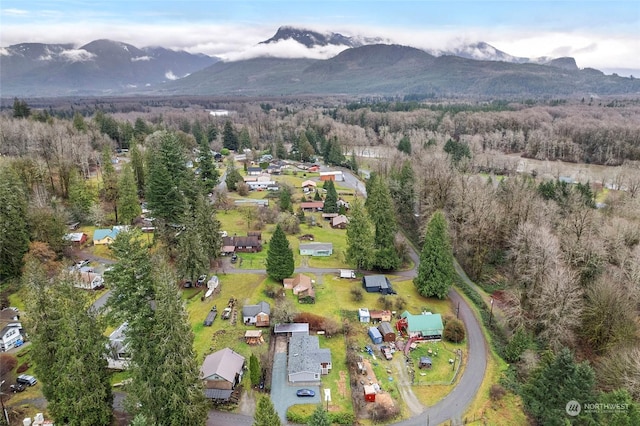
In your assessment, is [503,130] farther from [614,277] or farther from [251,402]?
[251,402]

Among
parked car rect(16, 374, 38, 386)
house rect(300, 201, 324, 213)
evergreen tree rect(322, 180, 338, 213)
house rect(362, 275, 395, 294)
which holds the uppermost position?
evergreen tree rect(322, 180, 338, 213)

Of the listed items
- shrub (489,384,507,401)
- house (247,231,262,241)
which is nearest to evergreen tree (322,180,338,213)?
house (247,231,262,241)

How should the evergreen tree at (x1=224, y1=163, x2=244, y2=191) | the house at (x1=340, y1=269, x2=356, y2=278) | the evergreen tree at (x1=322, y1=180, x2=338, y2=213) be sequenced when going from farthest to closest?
1. the evergreen tree at (x1=224, y1=163, x2=244, y2=191)
2. the evergreen tree at (x1=322, y1=180, x2=338, y2=213)
3. the house at (x1=340, y1=269, x2=356, y2=278)

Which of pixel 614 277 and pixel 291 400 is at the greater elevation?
pixel 614 277

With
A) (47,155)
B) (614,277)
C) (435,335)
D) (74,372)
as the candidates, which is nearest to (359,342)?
(435,335)

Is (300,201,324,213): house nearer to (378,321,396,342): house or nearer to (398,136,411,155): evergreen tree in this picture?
(378,321,396,342): house

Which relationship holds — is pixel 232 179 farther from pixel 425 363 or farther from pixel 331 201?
pixel 425 363

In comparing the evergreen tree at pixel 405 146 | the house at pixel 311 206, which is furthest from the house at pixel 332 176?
the evergreen tree at pixel 405 146
